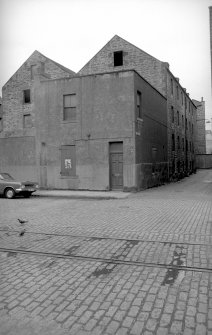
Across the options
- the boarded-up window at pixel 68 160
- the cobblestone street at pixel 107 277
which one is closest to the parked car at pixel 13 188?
the boarded-up window at pixel 68 160

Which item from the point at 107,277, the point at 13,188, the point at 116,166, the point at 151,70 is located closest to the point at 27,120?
the point at 151,70

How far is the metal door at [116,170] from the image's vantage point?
18.2 m

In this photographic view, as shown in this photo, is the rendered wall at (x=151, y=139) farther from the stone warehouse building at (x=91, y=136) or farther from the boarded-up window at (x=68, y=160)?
the boarded-up window at (x=68, y=160)

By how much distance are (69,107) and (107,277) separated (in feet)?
52.1

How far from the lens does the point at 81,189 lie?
18.9 m

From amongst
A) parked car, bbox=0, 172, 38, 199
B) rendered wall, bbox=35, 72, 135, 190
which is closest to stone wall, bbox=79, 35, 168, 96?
rendered wall, bbox=35, 72, 135, 190

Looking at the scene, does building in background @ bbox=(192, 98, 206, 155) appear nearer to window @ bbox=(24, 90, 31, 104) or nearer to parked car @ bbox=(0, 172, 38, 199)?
window @ bbox=(24, 90, 31, 104)

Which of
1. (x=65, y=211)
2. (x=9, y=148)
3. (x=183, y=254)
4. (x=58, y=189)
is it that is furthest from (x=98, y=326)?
(x=9, y=148)

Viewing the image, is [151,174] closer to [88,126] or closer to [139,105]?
[139,105]

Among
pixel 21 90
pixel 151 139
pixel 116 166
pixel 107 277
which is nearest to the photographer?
pixel 107 277

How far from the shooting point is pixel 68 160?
19.3 m

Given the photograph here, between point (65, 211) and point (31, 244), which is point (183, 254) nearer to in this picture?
point (31, 244)

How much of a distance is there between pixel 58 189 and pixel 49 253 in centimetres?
1353

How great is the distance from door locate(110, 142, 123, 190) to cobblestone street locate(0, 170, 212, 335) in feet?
30.1
